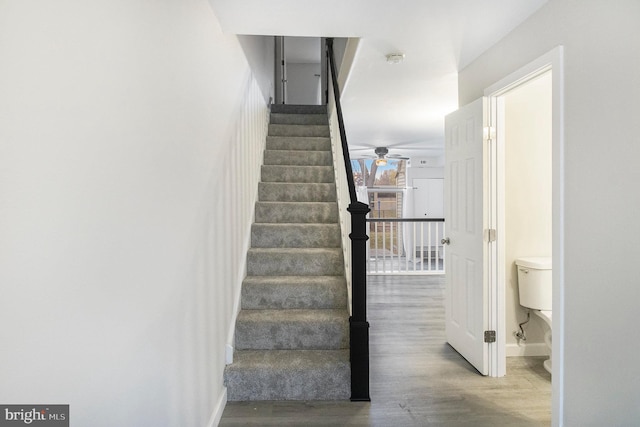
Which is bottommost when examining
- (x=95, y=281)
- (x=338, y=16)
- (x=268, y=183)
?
(x=95, y=281)

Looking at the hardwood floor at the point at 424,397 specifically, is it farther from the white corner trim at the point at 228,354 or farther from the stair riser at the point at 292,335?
the stair riser at the point at 292,335

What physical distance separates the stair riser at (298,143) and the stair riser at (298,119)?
0.51 m

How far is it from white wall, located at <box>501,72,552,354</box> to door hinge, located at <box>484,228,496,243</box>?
0.47 m

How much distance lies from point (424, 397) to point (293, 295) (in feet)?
3.66

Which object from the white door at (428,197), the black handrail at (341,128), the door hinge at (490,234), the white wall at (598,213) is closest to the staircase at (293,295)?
the black handrail at (341,128)

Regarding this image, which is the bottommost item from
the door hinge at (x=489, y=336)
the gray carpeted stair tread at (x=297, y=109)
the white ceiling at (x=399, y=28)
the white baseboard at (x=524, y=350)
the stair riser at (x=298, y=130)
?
the white baseboard at (x=524, y=350)

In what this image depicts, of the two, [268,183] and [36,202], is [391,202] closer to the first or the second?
[268,183]

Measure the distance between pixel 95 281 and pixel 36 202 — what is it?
262mm

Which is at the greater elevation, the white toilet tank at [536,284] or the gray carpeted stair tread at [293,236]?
the gray carpeted stair tread at [293,236]

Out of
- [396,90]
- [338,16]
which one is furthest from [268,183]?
[338,16]

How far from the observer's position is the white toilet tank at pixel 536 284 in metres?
2.67

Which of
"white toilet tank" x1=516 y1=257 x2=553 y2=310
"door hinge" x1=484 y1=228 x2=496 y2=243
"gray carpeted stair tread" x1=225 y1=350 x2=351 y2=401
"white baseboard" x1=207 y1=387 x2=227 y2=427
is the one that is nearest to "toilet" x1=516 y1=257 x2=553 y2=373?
"white toilet tank" x1=516 y1=257 x2=553 y2=310

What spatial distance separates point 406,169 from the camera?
854 cm

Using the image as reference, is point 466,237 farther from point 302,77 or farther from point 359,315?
point 302,77
